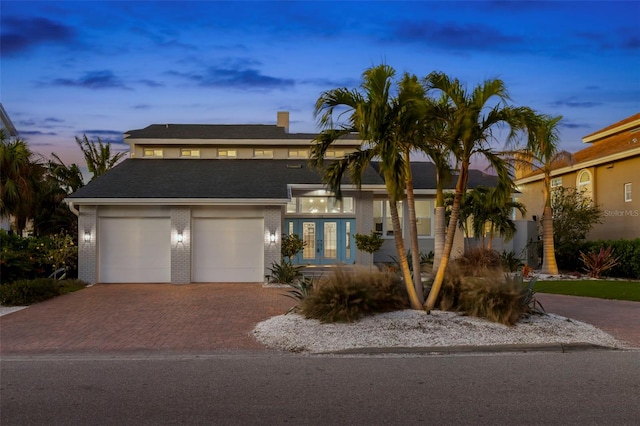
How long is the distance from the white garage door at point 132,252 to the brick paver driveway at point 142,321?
1967 millimetres

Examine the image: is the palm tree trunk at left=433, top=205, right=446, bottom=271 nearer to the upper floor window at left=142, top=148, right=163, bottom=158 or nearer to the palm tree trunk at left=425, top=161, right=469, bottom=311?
the palm tree trunk at left=425, top=161, right=469, bottom=311

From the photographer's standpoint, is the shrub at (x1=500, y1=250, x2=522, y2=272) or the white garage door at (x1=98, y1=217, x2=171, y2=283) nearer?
the white garage door at (x1=98, y1=217, x2=171, y2=283)

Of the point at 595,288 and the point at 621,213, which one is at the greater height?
the point at 621,213

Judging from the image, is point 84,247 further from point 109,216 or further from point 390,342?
point 390,342

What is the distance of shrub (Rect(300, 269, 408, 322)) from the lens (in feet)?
33.1

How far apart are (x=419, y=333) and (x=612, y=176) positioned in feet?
69.8

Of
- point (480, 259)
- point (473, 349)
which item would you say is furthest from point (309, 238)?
point (473, 349)

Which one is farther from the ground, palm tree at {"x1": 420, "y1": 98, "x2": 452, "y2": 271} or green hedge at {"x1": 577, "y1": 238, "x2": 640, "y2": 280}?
palm tree at {"x1": 420, "y1": 98, "x2": 452, "y2": 271}

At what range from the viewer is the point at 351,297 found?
33.7 feet

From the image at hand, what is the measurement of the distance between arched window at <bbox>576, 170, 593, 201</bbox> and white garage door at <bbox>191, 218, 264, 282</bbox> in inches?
707

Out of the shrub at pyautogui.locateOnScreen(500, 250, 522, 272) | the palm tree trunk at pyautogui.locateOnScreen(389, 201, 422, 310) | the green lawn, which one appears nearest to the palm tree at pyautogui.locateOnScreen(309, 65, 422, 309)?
the palm tree trunk at pyautogui.locateOnScreen(389, 201, 422, 310)

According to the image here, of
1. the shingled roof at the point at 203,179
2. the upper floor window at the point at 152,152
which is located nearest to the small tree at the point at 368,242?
the shingled roof at the point at 203,179

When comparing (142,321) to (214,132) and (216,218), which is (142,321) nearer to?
(216,218)

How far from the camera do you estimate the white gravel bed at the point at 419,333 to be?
8.84 metres
